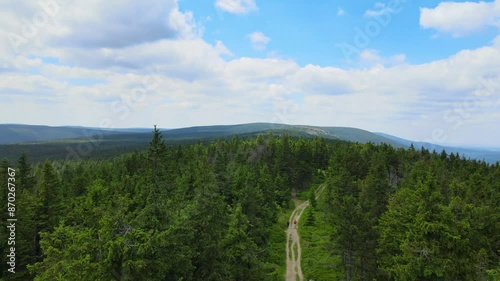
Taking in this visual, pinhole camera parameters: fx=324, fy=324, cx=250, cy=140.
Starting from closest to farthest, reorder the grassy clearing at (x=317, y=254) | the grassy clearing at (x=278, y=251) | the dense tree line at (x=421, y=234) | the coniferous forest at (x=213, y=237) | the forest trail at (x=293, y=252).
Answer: the coniferous forest at (x=213, y=237), the dense tree line at (x=421, y=234), the grassy clearing at (x=278, y=251), the grassy clearing at (x=317, y=254), the forest trail at (x=293, y=252)

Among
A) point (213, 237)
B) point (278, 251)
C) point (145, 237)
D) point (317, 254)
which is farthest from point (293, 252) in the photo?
point (145, 237)

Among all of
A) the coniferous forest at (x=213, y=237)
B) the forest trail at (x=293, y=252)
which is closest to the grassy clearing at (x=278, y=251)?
the coniferous forest at (x=213, y=237)

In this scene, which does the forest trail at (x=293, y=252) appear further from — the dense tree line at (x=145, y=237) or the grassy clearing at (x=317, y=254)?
the dense tree line at (x=145, y=237)

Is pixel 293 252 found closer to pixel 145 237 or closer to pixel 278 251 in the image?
pixel 278 251

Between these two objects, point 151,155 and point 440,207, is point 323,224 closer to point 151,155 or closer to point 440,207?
point 440,207

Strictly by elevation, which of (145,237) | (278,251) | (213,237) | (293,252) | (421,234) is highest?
(145,237)

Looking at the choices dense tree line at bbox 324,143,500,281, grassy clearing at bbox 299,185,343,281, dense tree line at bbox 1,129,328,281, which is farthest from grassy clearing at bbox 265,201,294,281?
dense tree line at bbox 324,143,500,281

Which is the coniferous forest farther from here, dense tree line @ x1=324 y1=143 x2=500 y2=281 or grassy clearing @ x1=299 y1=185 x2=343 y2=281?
grassy clearing @ x1=299 y1=185 x2=343 y2=281

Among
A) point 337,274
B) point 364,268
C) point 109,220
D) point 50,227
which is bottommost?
point 337,274

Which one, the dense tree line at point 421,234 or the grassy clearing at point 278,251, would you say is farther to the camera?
the grassy clearing at point 278,251

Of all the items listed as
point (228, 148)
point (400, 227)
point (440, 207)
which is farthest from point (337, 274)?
point (228, 148)

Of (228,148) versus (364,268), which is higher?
(228,148)
